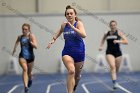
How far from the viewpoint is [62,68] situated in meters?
20.7

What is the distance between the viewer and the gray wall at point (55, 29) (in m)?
20.8

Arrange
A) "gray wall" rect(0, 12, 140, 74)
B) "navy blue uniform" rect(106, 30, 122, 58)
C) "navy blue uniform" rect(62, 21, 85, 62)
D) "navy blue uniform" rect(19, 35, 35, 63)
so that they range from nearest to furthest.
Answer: "navy blue uniform" rect(62, 21, 85, 62) → "navy blue uniform" rect(19, 35, 35, 63) → "navy blue uniform" rect(106, 30, 122, 58) → "gray wall" rect(0, 12, 140, 74)

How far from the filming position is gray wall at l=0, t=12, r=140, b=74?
20.8 meters

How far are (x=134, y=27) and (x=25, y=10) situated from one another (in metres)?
5.97

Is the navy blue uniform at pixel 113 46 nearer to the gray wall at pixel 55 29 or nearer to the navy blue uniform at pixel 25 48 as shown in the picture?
the navy blue uniform at pixel 25 48

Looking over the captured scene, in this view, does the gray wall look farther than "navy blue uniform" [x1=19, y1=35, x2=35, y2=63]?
Yes

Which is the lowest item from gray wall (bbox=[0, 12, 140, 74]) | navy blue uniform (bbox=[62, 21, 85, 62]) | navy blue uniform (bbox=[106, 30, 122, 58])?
gray wall (bbox=[0, 12, 140, 74])

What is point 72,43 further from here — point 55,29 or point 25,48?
point 55,29

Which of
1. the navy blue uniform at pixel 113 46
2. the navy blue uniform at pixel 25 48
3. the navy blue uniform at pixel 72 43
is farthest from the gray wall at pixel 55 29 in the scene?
the navy blue uniform at pixel 72 43

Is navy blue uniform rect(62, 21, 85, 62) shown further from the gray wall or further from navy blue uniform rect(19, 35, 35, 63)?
the gray wall

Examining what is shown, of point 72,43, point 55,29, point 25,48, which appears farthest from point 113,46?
point 55,29

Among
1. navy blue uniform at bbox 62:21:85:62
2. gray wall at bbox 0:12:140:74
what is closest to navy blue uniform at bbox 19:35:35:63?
navy blue uniform at bbox 62:21:85:62

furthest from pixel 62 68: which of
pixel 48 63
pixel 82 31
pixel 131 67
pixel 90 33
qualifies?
pixel 82 31

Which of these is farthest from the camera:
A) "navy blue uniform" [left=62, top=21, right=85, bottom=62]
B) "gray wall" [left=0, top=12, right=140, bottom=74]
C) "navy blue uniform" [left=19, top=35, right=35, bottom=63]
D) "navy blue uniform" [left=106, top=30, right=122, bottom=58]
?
"gray wall" [left=0, top=12, right=140, bottom=74]
